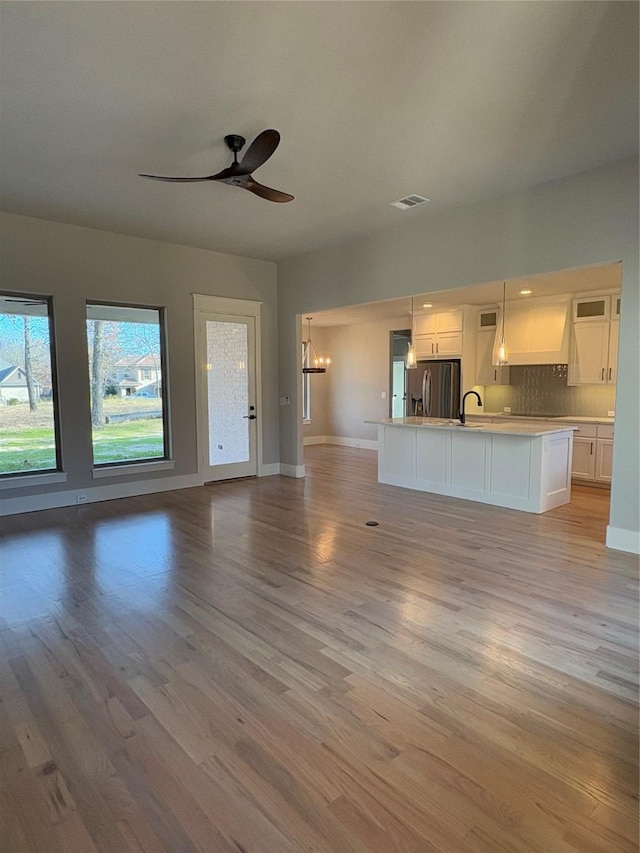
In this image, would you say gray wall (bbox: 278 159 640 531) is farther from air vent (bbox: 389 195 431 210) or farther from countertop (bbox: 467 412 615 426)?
countertop (bbox: 467 412 615 426)

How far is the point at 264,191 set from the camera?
3.63m

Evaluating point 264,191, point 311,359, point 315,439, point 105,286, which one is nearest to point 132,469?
point 105,286

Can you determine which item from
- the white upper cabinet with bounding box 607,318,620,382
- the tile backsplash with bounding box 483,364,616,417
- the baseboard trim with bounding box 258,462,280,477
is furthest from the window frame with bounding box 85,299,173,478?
the white upper cabinet with bounding box 607,318,620,382

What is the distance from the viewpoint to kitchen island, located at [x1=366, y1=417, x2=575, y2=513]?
17.2ft

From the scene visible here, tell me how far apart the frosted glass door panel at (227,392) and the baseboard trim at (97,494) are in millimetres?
554

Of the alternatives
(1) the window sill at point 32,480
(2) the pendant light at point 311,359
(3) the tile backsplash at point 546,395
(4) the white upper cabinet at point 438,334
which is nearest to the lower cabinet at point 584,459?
(3) the tile backsplash at point 546,395

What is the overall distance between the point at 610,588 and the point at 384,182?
3662mm

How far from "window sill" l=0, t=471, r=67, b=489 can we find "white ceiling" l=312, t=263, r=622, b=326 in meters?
3.92

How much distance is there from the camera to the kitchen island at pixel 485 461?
17.2 feet

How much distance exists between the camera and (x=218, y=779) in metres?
1.75

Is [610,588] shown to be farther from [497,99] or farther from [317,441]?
[317,441]

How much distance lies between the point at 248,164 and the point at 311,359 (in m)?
6.81

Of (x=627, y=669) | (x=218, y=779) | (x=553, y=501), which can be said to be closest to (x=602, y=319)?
(x=553, y=501)

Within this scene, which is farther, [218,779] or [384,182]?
[384,182]
